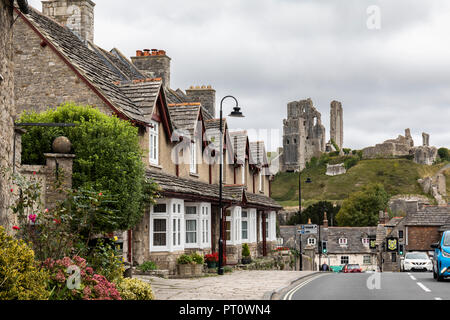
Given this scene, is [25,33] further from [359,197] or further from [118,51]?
[359,197]

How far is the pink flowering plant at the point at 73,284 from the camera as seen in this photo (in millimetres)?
10672

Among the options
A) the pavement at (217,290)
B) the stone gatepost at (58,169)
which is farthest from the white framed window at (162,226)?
the stone gatepost at (58,169)

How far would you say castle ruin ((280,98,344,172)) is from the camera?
159m

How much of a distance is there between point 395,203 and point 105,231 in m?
115

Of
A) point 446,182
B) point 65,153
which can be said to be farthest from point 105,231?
point 446,182

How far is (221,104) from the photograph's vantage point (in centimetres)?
2592

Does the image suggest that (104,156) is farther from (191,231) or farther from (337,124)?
(337,124)

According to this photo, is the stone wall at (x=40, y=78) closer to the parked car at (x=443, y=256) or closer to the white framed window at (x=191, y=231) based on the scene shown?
the white framed window at (x=191, y=231)

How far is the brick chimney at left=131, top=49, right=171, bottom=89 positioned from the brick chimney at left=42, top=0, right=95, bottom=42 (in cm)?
690

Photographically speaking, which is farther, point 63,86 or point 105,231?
point 63,86

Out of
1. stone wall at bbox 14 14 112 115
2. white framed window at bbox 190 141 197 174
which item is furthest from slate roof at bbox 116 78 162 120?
white framed window at bbox 190 141 197 174

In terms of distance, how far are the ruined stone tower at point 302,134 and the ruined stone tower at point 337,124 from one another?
17.0ft

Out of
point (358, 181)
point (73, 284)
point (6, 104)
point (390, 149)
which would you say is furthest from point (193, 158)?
point (390, 149)

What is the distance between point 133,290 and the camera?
13.1 metres
